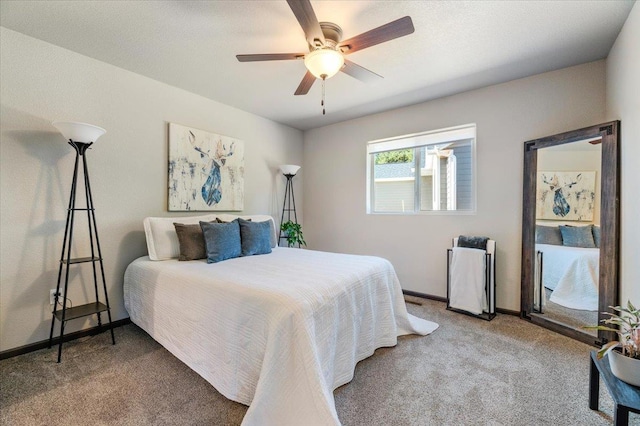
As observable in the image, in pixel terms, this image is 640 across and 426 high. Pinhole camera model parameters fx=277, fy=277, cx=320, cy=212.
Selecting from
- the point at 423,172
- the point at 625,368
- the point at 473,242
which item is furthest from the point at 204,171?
the point at 625,368

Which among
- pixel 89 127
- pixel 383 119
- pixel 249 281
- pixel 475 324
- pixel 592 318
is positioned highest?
pixel 383 119

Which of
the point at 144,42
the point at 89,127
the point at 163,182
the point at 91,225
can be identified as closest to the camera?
the point at 89,127

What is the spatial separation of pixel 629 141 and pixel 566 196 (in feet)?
2.17

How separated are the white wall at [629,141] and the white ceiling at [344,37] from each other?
0.56 feet

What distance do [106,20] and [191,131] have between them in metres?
1.29

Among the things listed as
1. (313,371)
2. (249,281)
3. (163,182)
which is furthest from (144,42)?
(313,371)

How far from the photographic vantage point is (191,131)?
324 centimetres

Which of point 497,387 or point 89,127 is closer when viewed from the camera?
point 497,387

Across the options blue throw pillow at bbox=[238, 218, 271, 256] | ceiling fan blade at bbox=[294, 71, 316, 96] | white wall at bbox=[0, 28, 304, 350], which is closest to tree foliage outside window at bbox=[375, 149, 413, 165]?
ceiling fan blade at bbox=[294, 71, 316, 96]

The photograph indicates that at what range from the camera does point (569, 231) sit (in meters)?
2.54

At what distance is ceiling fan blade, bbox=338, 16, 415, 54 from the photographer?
1580 millimetres

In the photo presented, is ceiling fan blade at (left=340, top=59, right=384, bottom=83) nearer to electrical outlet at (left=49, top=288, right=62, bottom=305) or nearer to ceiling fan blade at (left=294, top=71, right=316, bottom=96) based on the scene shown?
ceiling fan blade at (left=294, top=71, right=316, bottom=96)

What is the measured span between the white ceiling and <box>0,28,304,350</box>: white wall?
207 millimetres

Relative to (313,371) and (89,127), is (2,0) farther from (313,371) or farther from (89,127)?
(313,371)
